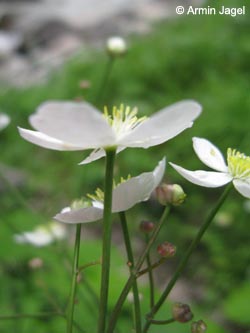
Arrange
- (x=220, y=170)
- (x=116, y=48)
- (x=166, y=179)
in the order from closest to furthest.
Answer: (x=220, y=170) < (x=116, y=48) < (x=166, y=179)

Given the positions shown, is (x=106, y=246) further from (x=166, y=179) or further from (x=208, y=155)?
(x=166, y=179)

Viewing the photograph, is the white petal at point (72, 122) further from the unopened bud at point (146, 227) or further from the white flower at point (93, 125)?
the unopened bud at point (146, 227)

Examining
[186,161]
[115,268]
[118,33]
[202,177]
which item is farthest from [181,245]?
[118,33]

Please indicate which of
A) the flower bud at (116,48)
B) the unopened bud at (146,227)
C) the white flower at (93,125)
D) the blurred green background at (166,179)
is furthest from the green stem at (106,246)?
the flower bud at (116,48)

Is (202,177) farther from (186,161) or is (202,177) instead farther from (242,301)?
(186,161)

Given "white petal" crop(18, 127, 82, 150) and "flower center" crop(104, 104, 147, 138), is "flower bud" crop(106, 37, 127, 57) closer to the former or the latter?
"flower center" crop(104, 104, 147, 138)

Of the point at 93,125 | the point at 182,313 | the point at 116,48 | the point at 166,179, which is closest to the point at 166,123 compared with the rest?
the point at 93,125

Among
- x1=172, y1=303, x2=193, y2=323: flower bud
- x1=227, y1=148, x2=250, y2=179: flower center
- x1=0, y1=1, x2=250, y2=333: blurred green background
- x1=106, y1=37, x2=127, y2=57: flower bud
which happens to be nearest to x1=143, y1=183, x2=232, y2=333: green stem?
x1=172, y1=303, x2=193, y2=323: flower bud
